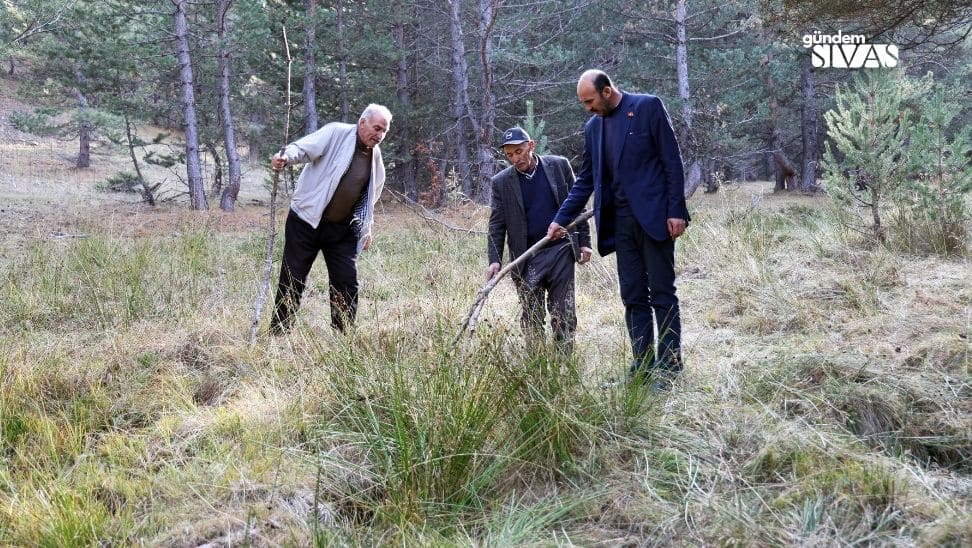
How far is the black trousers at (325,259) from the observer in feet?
14.9

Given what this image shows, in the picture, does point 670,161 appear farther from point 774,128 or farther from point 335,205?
point 774,128

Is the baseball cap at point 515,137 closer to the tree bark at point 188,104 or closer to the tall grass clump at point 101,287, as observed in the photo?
the tall grass clump at point 101,287

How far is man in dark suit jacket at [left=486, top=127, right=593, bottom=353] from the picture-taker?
4.04 meters

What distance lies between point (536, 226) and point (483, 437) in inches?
75.9

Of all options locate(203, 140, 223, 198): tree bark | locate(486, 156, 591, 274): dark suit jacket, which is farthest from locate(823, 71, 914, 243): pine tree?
locate(203, 140, 223, 198): tree bark

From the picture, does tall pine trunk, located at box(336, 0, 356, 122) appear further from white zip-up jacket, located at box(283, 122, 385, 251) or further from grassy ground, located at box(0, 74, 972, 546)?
grassy ground, located at box(0, 74, 972, 546)

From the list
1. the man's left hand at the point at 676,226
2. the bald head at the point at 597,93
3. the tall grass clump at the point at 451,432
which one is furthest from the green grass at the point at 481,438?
the bald head at the point at 597,93

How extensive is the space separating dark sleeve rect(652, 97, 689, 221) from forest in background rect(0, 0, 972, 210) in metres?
9.05

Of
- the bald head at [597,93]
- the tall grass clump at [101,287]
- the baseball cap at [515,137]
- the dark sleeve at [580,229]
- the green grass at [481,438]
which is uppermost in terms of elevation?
the bald head at [597,93]

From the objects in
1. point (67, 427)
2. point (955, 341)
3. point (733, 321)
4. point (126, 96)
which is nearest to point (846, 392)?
point (955, 341)

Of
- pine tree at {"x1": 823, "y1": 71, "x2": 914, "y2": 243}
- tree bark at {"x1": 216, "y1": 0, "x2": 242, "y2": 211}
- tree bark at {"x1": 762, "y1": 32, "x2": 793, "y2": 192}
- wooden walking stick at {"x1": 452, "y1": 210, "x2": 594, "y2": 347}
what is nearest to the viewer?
wooden walking stick at {"x1": 452, "y1": 210, "x2": 594, "y2": 347}

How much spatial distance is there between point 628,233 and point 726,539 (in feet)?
6.49

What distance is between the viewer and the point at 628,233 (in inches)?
143

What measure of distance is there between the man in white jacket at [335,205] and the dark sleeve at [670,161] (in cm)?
176
